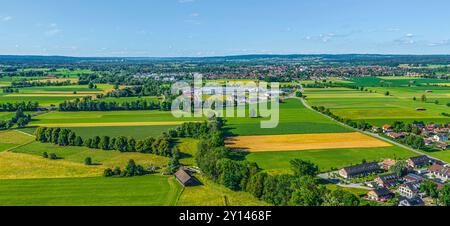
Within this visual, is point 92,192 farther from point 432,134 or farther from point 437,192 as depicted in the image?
point 432,134

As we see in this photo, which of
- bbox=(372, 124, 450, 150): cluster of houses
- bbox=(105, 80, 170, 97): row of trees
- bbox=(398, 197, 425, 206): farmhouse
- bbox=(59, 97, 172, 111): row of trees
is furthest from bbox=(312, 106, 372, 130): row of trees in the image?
bbox=(105, 80, 170, 97): row of trees

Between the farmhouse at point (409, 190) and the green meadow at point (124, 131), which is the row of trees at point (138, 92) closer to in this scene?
the green meadow at point (124, 131)

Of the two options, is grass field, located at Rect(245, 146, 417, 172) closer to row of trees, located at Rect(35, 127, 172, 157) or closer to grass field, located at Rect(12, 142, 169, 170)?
row of trees, located at Rect(35, 127, 172, 157)

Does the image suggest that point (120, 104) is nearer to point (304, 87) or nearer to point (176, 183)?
point (176, 183)

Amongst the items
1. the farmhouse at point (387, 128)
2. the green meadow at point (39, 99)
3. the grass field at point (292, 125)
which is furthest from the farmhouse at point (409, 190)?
the green meadow at point (39, 99)

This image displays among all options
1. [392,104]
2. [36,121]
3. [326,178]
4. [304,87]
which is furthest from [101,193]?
[304,87]

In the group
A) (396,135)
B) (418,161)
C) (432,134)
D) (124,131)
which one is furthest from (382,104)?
(124,131)
